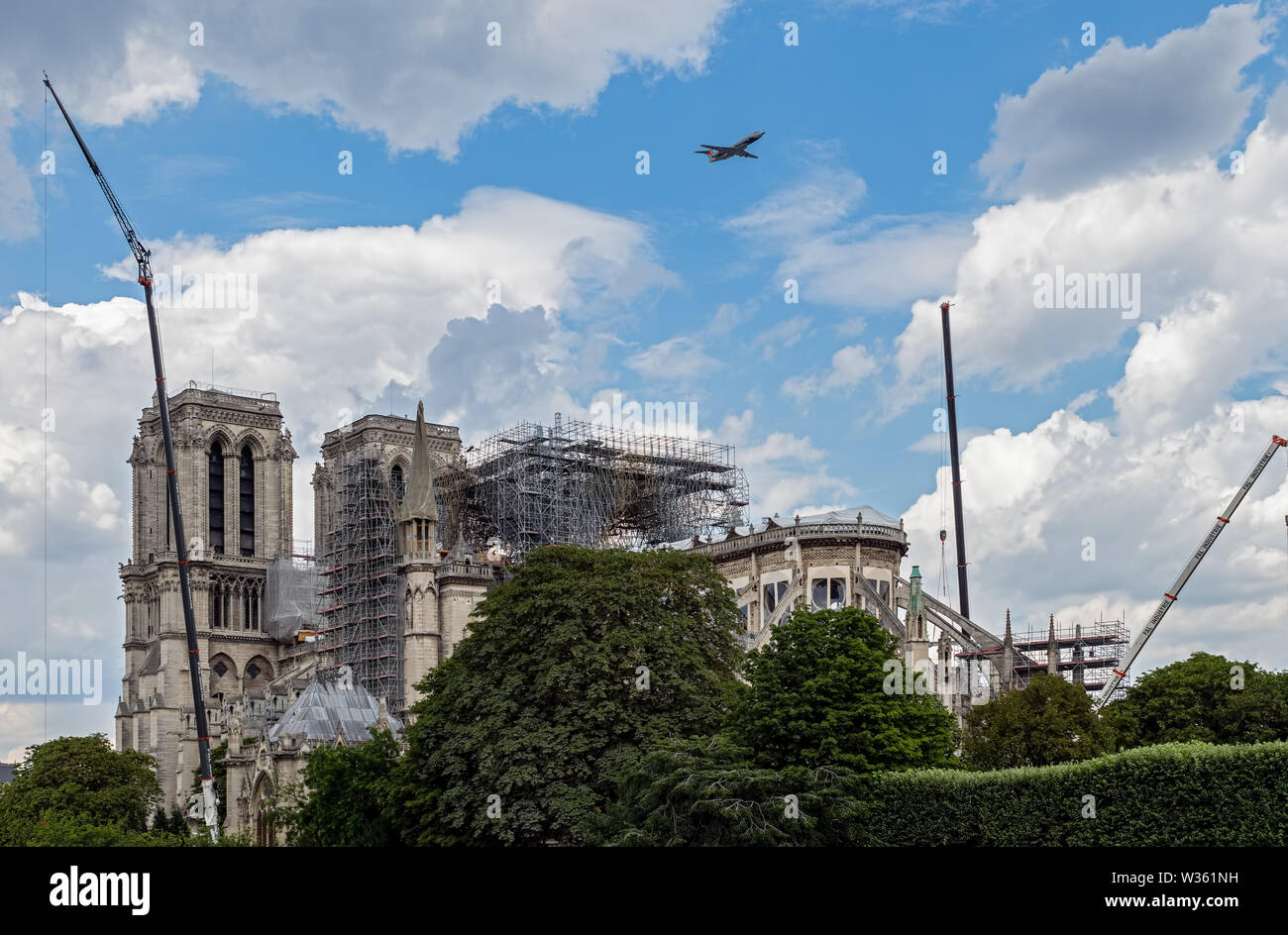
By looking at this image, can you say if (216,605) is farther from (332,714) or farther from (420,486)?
(332,714)

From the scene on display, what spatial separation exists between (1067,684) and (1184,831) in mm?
25578

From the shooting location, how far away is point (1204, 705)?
74125 mm

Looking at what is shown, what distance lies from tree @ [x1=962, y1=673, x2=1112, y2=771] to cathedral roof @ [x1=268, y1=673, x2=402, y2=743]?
35.4 m

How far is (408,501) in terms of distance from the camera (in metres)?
107

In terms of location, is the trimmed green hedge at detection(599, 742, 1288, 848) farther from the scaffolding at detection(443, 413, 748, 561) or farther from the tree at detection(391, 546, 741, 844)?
the scaffolding at detection(443, 413, 748, 561)

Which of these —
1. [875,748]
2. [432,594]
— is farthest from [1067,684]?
[432,594]

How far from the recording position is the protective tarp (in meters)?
137

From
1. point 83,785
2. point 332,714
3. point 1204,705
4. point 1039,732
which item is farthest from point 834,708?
point 83,785

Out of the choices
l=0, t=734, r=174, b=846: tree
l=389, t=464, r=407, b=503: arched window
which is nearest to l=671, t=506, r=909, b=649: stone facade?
l=0, t=734, r=174, b=846: tree

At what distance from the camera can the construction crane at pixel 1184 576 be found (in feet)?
282
